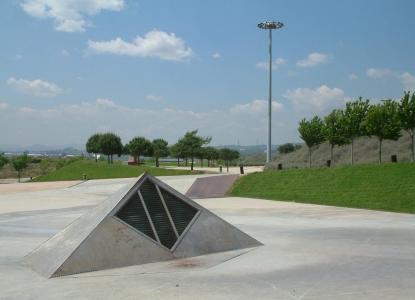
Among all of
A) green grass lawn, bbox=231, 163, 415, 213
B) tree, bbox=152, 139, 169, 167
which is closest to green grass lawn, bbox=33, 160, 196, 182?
green grass lawn, bbox=231, 163, 415, 213

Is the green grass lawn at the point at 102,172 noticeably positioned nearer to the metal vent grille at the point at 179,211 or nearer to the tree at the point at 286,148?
the metal vent grille at the point at 179,211

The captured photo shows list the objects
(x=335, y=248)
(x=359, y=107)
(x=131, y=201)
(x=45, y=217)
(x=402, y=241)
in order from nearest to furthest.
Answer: (x=131, y=201) → (x=335, y=248) → (x=402, y=241) → (x=45, y=217) → (x=359, y=107)

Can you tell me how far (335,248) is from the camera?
12.7 metres

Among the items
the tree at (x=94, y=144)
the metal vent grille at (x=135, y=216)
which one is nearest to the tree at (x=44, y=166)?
the tree at (x=94, y=144)

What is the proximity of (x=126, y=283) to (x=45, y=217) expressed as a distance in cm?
1281

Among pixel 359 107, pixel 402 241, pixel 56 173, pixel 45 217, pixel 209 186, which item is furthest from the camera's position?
pixel 56 173

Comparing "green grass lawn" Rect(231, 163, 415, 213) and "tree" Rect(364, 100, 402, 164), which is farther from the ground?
"tree" Rect(364, 100, 402, 164)

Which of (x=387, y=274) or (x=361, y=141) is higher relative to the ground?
(x=361, y=141)

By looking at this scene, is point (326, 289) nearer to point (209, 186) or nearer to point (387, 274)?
point (387, 274)

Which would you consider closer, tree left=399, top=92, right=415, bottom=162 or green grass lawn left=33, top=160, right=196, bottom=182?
tree left=399, top=92, right=415, bottom=162

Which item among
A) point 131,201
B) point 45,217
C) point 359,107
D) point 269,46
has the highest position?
point 269,46

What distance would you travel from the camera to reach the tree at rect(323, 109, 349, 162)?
3928cm

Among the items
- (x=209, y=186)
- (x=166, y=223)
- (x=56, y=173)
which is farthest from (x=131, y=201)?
Answer: (x=56, y=173)

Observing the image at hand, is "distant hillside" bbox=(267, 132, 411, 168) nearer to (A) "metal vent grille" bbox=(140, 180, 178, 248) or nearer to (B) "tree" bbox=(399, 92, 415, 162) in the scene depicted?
(B) "tree" bbox=(399, 92, 415, 162)
